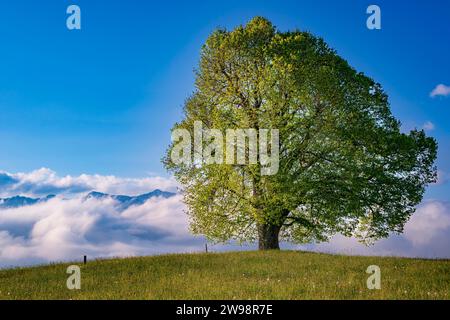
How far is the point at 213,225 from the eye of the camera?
2989 cm

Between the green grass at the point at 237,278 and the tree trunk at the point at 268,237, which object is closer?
the green grass at the point at 237,278

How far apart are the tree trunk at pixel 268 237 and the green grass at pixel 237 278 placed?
2726 millimetres

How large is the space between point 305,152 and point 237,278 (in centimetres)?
1105

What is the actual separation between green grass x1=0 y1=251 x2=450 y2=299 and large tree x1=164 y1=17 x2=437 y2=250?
3.08 metres

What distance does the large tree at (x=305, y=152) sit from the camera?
27.7 m

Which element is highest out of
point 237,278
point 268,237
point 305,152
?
point 305,152

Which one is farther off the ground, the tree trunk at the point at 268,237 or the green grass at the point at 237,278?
the tree trunk at the point at 268,237

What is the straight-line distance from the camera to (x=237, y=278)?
1950 cm

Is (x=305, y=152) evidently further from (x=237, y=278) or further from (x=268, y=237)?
(x=237, y=278)

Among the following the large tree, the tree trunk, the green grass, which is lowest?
the green grass

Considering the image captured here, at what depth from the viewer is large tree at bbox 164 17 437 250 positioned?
90.9 feet

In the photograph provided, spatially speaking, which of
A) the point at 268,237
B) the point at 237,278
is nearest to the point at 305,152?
the point at 268,237

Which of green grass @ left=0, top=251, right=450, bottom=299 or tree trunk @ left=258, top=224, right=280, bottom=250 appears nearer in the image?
green grass @ left=0, top=251, right=450, bottom=299
